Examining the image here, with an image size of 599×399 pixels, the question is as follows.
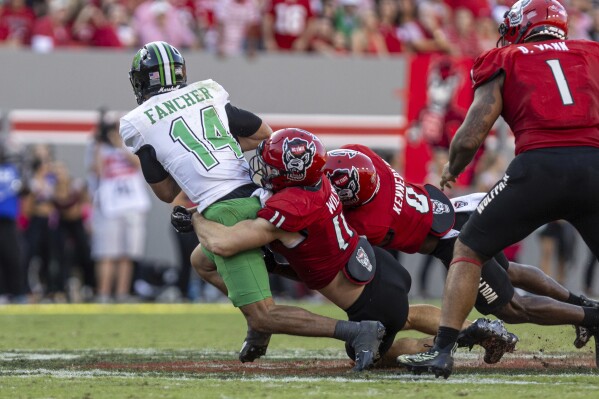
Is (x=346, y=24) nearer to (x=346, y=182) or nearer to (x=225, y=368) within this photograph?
(x=346, y=182)

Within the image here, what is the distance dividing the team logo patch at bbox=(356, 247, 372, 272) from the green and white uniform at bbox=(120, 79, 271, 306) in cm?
49

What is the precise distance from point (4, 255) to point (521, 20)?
776 cm

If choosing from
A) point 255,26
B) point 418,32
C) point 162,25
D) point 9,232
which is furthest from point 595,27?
point 9,232

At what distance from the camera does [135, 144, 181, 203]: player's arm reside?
6532mm

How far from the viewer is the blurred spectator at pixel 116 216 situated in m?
13.2

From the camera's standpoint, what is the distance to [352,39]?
1527 cm

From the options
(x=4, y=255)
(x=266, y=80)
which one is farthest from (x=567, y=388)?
(x=266, y=80)

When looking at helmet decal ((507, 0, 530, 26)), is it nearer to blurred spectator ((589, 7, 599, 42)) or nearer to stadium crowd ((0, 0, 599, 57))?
stadium crowd ((0, 0, 599, 57))

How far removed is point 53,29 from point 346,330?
9.53m

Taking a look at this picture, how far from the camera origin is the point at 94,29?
48.3ft

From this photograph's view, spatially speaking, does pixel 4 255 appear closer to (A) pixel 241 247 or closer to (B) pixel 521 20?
(A) pixel 241 247

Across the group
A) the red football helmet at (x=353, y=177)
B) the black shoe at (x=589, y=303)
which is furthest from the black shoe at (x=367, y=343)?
the black shoe at (x=589, y=303)

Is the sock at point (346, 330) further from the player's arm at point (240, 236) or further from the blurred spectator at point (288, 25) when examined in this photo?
the blurred spectator at point (288, 25)

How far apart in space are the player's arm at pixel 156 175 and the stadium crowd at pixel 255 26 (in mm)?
8050
